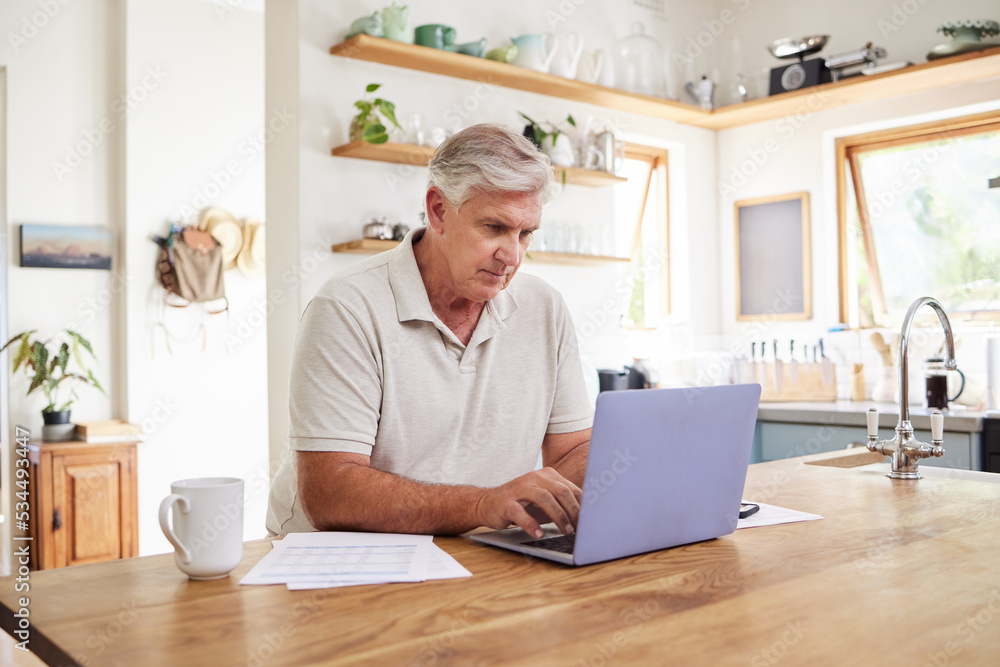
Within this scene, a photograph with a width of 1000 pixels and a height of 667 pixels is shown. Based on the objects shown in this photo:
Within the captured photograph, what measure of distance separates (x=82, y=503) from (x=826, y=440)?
3.24m

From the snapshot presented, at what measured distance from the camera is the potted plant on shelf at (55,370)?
157 inches

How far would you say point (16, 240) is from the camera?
13.5 ft

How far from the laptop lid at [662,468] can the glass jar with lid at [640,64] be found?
327cm

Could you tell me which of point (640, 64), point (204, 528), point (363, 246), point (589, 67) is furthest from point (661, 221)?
point (204, 528)

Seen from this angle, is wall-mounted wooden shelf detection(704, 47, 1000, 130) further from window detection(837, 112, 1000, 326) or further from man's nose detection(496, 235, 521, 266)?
man's nose detection(496, 235, 521, 266)

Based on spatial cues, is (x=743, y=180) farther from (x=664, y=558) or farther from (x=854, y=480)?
(x=664, y=558)

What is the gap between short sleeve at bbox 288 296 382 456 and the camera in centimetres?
144

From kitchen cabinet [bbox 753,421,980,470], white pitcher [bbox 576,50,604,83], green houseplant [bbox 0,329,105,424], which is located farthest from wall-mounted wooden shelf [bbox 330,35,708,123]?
green houseplant [bbox 0,329,105,424]

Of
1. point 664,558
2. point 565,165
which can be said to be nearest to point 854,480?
point 664,558

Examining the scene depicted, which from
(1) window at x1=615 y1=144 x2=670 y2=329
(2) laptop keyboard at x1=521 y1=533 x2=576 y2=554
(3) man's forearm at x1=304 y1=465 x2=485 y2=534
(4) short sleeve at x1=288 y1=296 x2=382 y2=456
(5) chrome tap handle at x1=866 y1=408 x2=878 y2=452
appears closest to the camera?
(2) laptop keyboard at x1=521 y1=533 x2=576 y2=554

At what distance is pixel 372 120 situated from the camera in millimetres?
3174

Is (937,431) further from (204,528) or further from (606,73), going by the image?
(606,73)

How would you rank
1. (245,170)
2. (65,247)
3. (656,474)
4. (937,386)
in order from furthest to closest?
(245,170), (65,247), (937,386), (656,474)

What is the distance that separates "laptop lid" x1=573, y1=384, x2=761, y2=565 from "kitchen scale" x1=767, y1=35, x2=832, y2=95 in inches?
125
